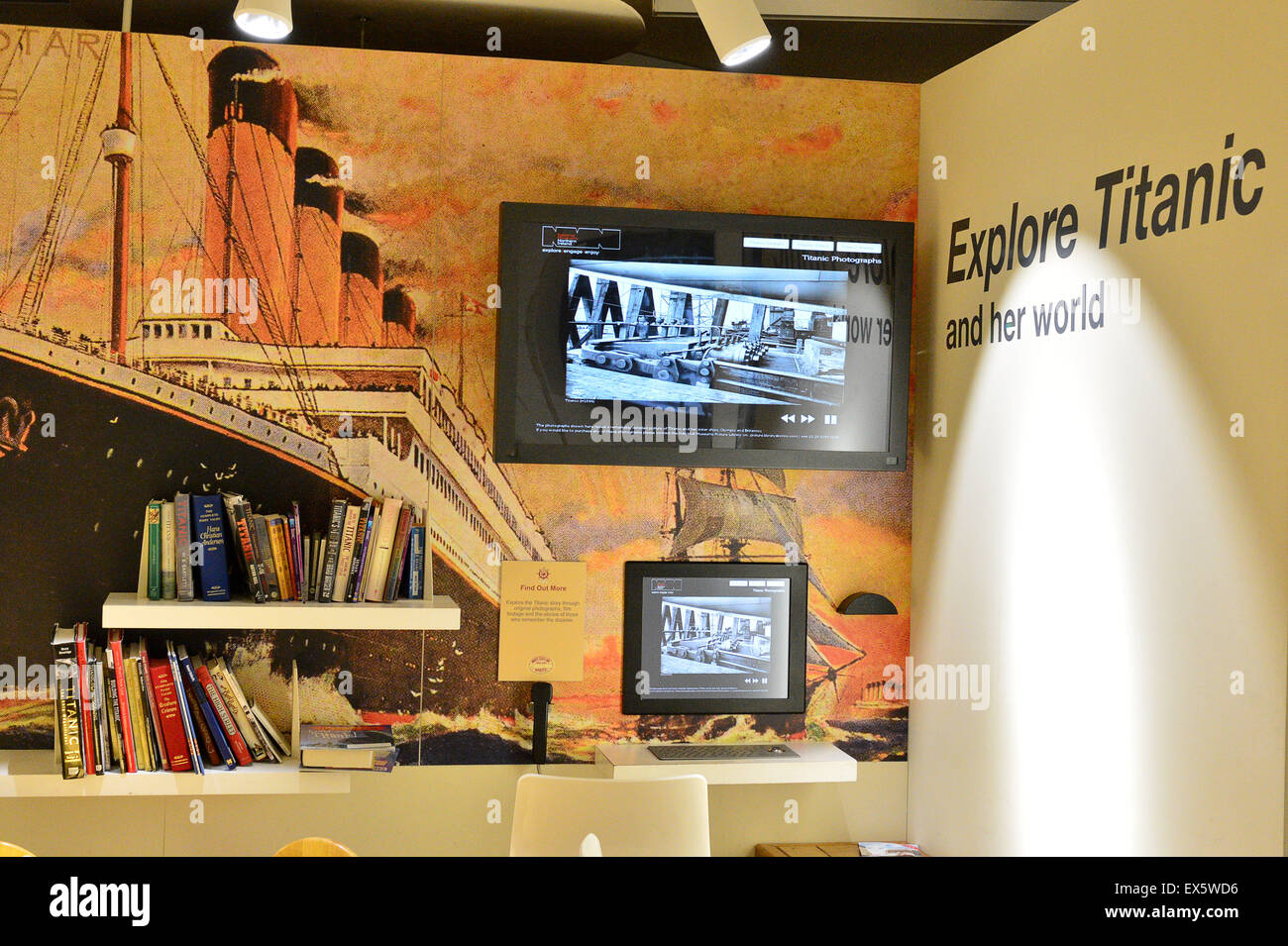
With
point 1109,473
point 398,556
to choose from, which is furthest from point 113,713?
point 1109,473

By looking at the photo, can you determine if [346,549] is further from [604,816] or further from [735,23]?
[735,23]

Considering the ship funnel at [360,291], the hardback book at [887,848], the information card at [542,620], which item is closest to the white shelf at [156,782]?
the information card at [542,620]

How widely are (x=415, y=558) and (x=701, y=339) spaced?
114 cm

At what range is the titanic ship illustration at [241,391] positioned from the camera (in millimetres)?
3377

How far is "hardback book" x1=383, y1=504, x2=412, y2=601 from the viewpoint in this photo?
3.38 m

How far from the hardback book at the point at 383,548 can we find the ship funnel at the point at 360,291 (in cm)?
56

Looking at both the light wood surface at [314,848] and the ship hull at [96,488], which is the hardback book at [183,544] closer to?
the ship hull at [96,488]

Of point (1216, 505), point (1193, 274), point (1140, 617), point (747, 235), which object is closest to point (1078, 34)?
point (1193, 274)

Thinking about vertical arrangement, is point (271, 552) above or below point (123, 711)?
above

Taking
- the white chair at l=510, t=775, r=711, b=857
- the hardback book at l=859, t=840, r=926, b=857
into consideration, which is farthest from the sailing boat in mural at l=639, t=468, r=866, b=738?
the white chair at l=510, t=775, r=711, b=857

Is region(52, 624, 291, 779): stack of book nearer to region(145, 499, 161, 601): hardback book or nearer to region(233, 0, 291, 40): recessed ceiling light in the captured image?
region(145, 499, 161, 601): hardback book

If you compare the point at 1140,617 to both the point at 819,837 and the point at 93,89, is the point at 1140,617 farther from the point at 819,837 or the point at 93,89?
the point at 93,89

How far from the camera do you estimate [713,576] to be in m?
3.73

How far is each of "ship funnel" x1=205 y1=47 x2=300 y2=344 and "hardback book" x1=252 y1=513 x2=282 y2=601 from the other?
606 millimetres
